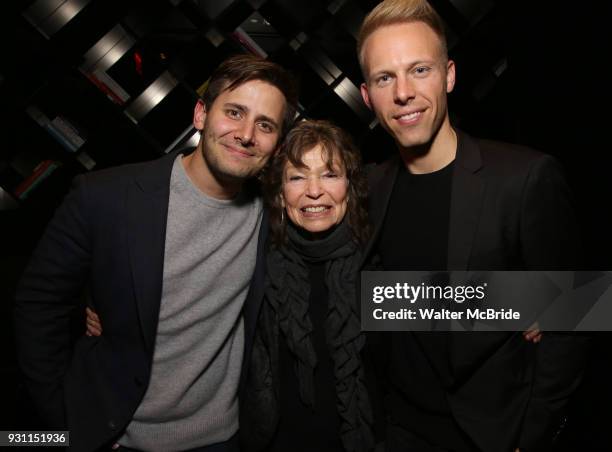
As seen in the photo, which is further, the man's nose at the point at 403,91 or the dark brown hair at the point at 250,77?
the dark brown hair at the point at 250,77

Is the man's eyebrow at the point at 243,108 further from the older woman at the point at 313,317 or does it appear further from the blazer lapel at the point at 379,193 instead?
the blazer lapel at the point at 379,193

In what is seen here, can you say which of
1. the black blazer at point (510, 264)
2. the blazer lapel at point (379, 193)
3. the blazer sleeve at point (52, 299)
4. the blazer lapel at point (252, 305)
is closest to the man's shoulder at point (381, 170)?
the blazer lapel at point (379, 193)

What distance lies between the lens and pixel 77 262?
144 centimetres

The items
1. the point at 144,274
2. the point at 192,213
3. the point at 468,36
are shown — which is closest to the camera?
the point at 144,274

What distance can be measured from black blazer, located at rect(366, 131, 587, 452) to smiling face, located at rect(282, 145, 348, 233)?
40cm

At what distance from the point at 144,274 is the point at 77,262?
232 millimetres

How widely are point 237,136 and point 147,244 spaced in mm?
465

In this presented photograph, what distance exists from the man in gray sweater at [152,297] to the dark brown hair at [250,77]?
2 centimetres

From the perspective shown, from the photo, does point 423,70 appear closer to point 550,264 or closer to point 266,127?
point 266,127

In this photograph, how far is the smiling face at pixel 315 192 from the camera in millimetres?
1567

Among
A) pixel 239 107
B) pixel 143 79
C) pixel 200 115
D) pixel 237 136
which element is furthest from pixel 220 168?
pixel 143 79

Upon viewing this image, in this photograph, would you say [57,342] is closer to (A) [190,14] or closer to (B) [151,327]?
(B) [151,327]

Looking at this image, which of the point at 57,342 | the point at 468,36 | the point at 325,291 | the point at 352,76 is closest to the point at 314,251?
the point at 325,291

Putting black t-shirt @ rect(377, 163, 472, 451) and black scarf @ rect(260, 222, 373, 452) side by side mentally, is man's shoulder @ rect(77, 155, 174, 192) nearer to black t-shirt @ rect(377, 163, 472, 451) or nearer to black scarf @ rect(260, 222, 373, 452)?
black scarf @ rect(260, 222, 373, 452)
